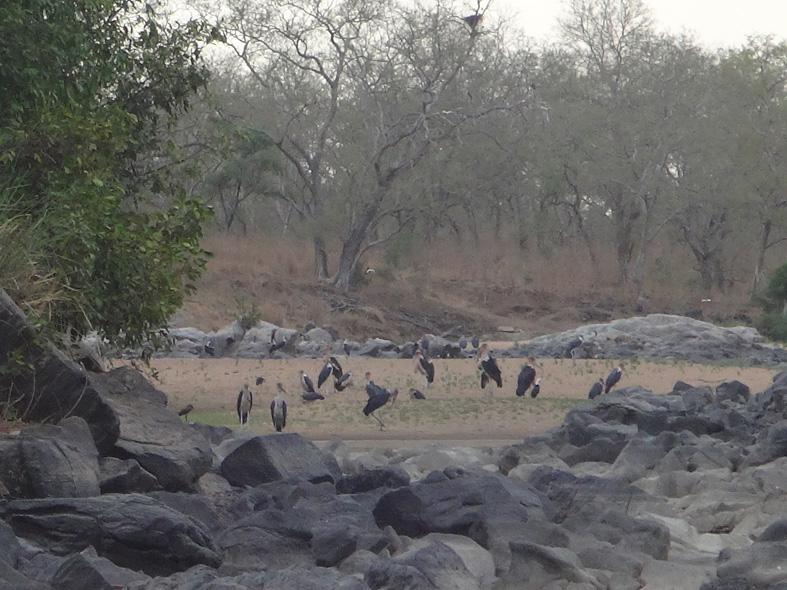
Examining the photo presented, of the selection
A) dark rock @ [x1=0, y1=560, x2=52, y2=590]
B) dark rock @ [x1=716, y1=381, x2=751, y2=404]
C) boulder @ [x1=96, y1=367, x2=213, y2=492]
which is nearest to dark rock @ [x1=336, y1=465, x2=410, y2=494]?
boulder @ [x1=96, y1=367, x2=213, y2=492]

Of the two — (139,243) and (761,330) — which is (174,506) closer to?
(139,243)

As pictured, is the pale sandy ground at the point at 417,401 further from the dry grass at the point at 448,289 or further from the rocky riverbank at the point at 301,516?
the dry grass at the point at 448,289

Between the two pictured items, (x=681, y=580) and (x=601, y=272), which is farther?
(x=601, y=272)

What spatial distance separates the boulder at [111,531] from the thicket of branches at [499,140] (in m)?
26.6

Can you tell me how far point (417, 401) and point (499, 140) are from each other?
26.8 meters

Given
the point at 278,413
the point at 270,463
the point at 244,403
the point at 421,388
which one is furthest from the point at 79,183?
the point at 421,388

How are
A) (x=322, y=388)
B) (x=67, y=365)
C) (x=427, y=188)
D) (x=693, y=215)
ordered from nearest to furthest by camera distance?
(x=67, y=365) < (x=322, y=388) < (x=427, y=188) < (x=693, y=215)

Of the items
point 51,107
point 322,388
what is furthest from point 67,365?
point 322,388

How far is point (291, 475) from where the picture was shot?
320 inches

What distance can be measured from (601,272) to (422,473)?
35.3 m

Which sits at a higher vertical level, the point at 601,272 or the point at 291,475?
the point at 601,272

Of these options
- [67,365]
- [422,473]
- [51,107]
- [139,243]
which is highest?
[51,107]

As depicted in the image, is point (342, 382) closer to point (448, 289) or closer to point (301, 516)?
point (301, 516)

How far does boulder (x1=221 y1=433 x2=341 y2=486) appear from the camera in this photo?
319 inches
